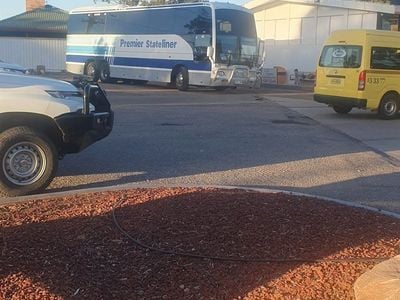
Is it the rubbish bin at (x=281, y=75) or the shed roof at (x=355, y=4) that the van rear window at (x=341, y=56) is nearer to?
the shed roof at (x=355, y=4)

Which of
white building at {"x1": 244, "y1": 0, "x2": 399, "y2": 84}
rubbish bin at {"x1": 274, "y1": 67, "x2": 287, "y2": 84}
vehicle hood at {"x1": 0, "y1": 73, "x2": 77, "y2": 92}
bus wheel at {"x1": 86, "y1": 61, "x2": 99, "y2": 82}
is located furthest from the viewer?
rubbish bin at {"x1": 274, "y1": 67, "x2": 287, "y2": 84}

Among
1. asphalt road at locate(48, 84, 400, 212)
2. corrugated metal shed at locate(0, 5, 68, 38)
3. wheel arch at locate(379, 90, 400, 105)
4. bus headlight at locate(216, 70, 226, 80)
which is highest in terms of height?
→ corrugated metal shed at locate(0, 5, 68, 38)

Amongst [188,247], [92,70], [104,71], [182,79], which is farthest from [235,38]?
[188,247]

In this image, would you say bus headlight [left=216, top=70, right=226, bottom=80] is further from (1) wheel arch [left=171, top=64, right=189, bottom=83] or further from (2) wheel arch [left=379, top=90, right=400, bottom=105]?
(2) wheel arch [left=379, top=90, right=400, bottom=105]

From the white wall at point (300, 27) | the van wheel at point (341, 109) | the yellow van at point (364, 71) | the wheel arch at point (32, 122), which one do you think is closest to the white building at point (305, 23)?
the white wall at point (300, 27)

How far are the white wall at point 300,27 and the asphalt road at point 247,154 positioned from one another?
56.1 ft

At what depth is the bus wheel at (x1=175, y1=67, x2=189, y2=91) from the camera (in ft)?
87.8

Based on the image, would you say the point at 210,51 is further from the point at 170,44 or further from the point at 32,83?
the point at 32,83

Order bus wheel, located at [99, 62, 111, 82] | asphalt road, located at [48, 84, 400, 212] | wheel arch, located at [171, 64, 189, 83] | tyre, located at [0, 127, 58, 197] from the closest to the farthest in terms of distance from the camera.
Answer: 1. tyre, located at [0, 127, 58, 197]
2. asphalt road, located at [48, 84, 400, 212]
3. wheel arch, located at [171, 64, 189, 83]
4. bus wheel, located at [99, 62, 111, 82]

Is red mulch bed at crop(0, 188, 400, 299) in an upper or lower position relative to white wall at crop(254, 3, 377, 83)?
lower

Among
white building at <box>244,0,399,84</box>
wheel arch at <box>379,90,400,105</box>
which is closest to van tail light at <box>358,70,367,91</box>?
wheel arch at <box>379,90,400,105</box>

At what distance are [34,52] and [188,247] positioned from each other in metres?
44.5

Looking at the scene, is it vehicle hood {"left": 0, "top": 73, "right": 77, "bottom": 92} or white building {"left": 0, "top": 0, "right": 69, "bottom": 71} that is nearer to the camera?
vehicle hood {"left": 0, "top": 73, "right": 77, "bottom": 92}

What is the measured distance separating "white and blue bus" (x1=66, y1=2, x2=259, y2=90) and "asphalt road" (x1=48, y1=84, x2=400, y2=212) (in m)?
7.12
